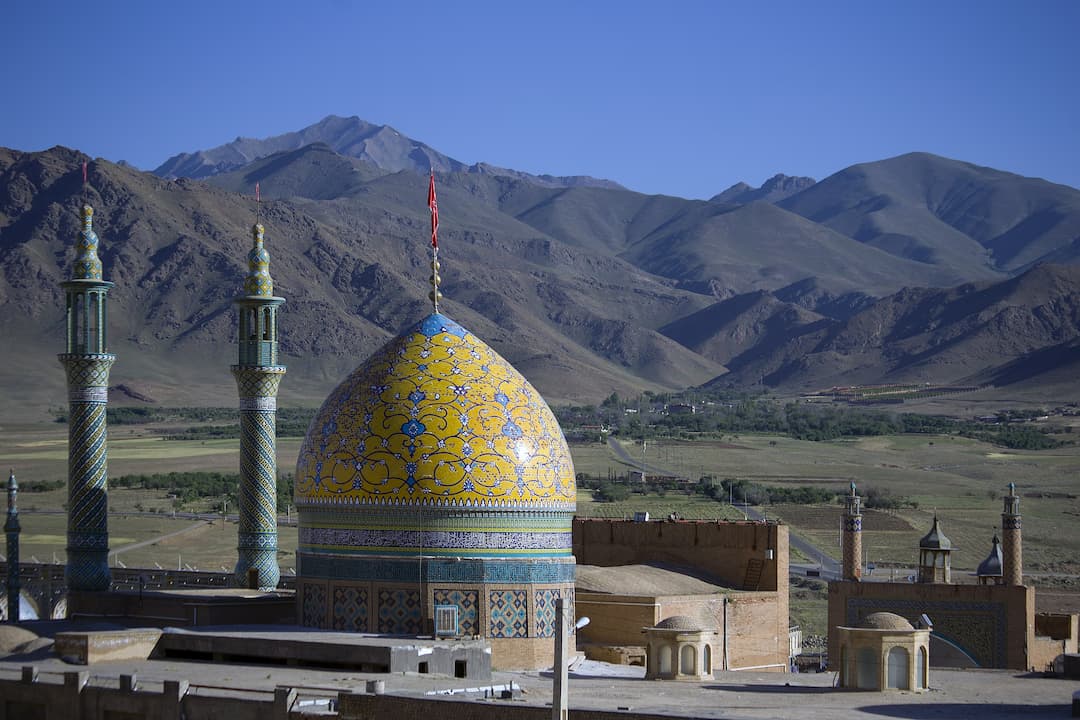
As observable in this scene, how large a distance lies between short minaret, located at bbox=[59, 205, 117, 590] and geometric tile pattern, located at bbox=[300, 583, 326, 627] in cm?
384

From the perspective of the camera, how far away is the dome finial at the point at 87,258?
2569 cm

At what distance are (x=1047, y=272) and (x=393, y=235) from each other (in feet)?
197

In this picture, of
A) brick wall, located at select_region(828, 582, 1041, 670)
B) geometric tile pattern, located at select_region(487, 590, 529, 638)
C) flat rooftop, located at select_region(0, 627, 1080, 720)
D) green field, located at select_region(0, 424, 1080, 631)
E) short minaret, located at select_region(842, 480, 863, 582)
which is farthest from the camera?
green field, located at select_region(0, 424, 1080, 631)

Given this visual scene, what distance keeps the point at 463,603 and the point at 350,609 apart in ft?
4.38

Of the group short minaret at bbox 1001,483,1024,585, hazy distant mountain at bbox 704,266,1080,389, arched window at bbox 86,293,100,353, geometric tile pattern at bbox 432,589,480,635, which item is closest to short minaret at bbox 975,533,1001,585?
short minaret at bbox 1001,483,1024,585

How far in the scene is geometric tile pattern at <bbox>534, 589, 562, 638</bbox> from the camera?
2153 cm

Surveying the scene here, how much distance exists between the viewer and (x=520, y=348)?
14938 cm

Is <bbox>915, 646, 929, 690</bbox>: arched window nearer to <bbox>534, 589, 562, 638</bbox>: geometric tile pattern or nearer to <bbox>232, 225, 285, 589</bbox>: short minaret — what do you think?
<bbox>534, 589, 562, 638</bbox>: geometric tile pattern

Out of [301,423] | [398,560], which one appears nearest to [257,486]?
[398,560]

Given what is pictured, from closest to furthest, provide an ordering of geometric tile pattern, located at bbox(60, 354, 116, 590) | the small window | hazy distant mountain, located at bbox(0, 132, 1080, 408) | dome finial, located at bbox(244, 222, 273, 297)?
the small window → geometric tile pattern, located at bbox(60, 354, 116, 590) → dome finial, located at bbox(244, 222, 273, 297) → hazy distant mountain, located at bbox(0, 132, 1080, 408)

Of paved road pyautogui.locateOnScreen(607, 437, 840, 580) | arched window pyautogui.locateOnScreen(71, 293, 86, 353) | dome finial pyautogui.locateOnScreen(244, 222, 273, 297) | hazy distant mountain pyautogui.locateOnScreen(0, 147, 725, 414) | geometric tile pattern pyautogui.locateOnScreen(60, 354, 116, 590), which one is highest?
hazy distant mountain pyautogui.locateOnScreen(0, 147, 725, 414)

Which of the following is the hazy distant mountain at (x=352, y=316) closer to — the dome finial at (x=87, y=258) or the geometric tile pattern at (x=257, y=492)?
the dome finial at (x=87, y=258)

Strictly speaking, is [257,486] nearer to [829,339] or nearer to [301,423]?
[301,423]

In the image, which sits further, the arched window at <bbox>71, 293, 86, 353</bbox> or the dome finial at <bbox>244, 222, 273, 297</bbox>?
the dome finial at <bbox>244, 222, 273, 297</bbox>
